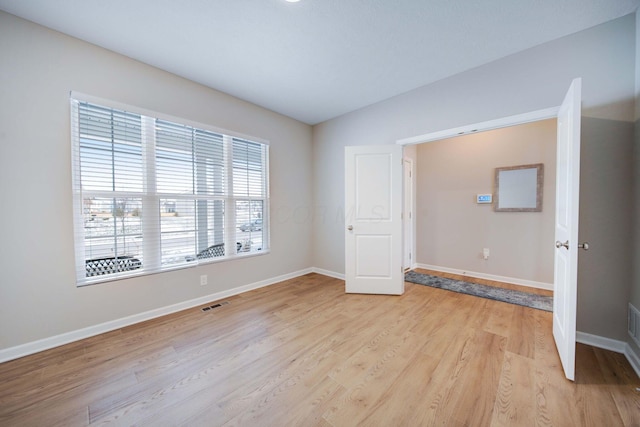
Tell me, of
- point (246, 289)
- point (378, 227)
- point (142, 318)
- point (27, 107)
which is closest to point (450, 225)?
point (378, 227)

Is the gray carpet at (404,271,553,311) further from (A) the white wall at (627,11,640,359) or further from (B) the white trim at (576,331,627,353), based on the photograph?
(A) the white wall at (627,11,640,359)

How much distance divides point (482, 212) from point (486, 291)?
4.39 ft

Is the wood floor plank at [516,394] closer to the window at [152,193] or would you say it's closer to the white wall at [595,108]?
the white wall at [595,108]

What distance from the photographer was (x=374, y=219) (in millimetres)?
3340

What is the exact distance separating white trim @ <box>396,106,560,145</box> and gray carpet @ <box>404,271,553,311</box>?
83.8 inches

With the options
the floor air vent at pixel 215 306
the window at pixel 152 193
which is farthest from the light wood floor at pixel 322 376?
the window at pixel 152 193

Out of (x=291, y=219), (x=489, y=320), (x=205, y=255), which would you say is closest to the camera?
(x=489, y=320)

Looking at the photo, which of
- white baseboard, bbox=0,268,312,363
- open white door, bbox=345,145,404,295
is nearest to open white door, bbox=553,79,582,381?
open white door, bbox=345,145,404,295

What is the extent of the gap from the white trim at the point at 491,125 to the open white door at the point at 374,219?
292mm

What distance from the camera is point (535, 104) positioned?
7.44 ft

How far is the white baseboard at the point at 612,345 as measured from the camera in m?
1.74

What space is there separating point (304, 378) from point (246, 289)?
199cm

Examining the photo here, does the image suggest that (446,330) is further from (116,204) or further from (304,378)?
(116,204)

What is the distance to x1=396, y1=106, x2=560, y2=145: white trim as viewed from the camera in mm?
2228
